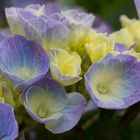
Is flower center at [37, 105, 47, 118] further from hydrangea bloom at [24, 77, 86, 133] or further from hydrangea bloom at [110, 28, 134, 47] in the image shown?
hydrangea bloom at [110, 28, 134, 47]

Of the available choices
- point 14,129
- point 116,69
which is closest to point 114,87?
point 116,69

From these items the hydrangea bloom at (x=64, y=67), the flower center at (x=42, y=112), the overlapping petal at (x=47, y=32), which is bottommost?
the flower center at (x=42, y=112)

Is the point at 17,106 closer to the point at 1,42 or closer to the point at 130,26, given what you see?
the point at 1,42

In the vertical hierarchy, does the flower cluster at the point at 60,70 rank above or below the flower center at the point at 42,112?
above

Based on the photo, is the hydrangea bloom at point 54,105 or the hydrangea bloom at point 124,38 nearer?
the hydrangea bloom at point 54,105

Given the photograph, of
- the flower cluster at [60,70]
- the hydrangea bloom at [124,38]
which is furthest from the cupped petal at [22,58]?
the hydrangea bloom at [124,38]

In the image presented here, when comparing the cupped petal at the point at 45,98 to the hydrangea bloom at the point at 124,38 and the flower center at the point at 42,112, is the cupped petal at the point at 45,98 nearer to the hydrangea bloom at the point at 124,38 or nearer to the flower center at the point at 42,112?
the flower center at the point at 42,112

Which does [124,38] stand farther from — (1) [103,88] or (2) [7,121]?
(2) [7,121]

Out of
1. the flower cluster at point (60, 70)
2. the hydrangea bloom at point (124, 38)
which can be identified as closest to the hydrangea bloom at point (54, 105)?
the flower cluster at point (60, 70)
